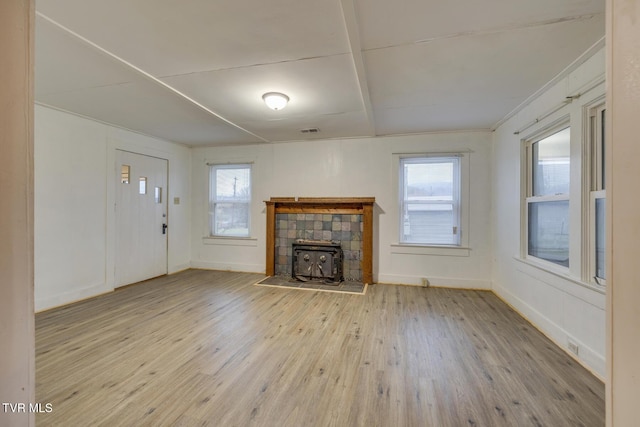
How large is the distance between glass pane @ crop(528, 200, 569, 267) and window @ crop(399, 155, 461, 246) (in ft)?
3.83

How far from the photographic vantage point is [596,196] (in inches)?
83.4

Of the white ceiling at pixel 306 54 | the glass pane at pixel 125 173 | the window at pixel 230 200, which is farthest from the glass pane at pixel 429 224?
the glass pane at pixel 125 173

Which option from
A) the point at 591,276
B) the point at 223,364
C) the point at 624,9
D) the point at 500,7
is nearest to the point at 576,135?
the point at 591,276

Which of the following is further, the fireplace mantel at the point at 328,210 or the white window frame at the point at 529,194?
the fireplace mantel at the point at 328,210

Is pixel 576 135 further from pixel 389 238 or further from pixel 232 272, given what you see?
pixel 232 272

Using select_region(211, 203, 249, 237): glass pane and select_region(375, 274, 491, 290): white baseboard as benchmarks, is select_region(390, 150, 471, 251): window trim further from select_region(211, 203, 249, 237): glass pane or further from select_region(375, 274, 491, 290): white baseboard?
select_region(211, 203, 249, 237): glass pane

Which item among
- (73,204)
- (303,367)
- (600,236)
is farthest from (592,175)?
(73,204)

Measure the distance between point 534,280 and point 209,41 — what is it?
12.4ft

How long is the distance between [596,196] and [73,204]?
5.38m

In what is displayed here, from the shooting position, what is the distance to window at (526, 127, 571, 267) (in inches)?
102

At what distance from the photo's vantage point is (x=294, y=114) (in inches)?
137

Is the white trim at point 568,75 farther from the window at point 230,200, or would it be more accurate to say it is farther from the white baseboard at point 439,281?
the window at point 230,200

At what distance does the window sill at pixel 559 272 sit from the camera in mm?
2073

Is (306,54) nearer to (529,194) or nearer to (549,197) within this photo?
(549,197)
